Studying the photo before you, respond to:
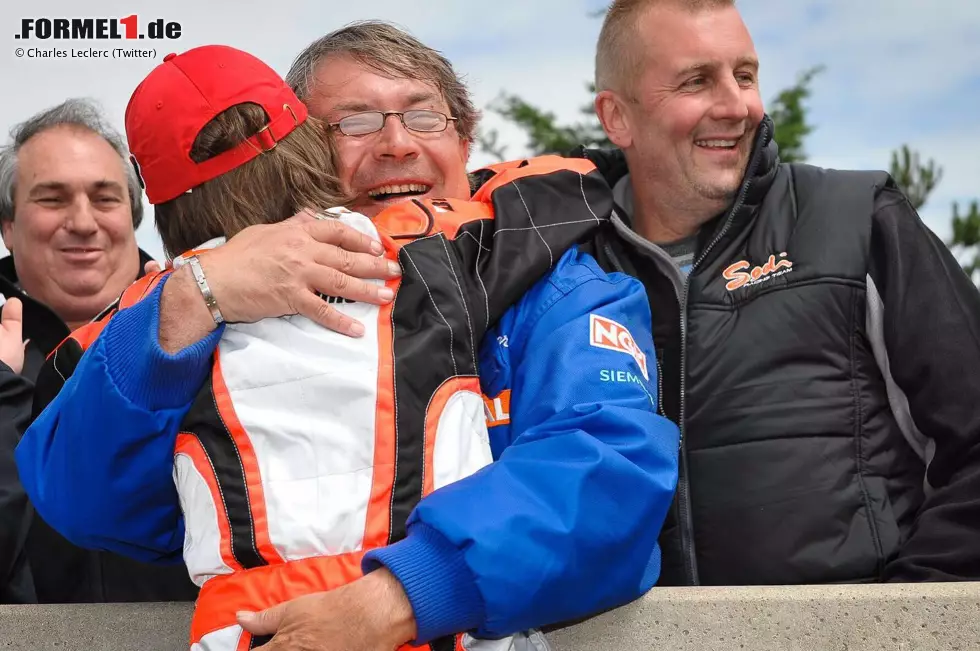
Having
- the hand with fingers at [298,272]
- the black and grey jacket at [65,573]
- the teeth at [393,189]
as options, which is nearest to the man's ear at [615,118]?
the teeth at [393,189]

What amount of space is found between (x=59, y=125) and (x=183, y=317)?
8.02 ft

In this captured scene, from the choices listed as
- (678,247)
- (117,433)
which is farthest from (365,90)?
(117,433)

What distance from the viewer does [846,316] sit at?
2531 mm

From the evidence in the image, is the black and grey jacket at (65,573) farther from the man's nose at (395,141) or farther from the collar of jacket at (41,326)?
the man's nose at (395,141)

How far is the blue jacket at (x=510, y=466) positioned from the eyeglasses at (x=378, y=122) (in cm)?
70

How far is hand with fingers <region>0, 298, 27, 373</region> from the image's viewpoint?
3.05m

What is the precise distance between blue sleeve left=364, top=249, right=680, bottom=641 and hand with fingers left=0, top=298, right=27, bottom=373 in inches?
65.9

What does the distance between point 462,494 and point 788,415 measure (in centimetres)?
106

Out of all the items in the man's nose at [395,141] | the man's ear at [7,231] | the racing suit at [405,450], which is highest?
the man's nose at [395,141]

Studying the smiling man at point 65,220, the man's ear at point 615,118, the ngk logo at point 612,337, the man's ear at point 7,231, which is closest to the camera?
the ngk logo at point 612,337

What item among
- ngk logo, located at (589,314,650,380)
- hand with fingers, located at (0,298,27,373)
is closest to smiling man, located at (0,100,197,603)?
hand with fingers, located at (0,298,27,373)

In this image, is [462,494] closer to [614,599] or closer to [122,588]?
[614,599]

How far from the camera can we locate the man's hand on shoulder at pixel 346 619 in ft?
5.41

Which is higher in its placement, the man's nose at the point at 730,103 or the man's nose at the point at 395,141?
the man's nose at the point at 730,103
